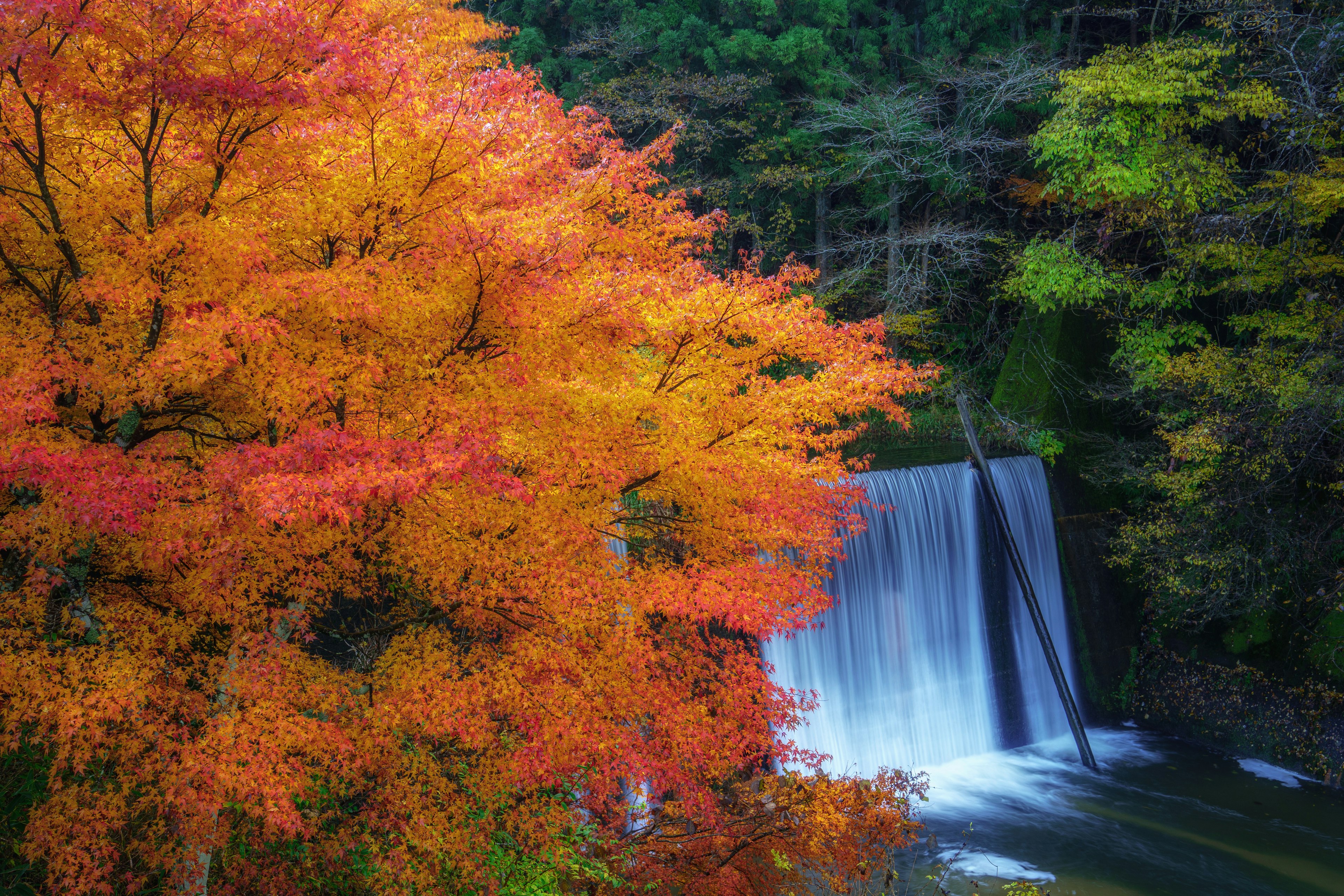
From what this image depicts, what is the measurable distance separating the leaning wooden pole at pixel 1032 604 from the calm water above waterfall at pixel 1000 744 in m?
0.28

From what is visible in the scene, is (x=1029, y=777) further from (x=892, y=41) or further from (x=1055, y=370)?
(x=892, y=41)

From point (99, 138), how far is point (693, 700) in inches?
242

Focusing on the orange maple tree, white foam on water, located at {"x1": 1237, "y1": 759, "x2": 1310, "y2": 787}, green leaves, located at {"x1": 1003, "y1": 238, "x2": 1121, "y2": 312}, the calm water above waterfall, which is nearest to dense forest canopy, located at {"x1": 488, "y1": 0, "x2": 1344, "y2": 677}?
green leaves, located at {"x1": 1003, "y1": 238, "x2": 1121, "y2": 312}

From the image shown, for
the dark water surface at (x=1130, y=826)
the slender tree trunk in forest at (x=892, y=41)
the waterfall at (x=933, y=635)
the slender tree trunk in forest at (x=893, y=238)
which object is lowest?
the dark water surface at (x=1130, y=826)

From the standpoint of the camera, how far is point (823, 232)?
19.3 metres

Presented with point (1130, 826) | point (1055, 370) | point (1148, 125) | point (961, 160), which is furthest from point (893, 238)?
point (1130, 826)

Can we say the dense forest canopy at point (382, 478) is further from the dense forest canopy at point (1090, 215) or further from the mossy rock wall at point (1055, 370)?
the mossy rock wall at point (1055, 370)

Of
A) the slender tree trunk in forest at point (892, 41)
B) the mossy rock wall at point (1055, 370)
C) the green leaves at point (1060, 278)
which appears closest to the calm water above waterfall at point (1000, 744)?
the mossy rock wall at point (1055, 370)

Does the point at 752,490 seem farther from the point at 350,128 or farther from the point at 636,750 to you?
the point at 350,128

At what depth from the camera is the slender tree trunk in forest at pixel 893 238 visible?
16.9 meters

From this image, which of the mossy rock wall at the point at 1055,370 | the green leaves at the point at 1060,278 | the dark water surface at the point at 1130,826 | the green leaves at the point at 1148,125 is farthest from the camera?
the mossy rock wall at the point at 1055,370

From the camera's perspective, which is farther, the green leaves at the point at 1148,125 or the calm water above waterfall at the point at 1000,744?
the green leaves at the point at 1148,125

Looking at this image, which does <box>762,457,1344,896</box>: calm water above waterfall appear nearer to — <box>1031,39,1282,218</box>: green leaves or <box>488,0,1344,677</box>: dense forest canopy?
<box>488,0,1344,677</box>: dense forest canopy

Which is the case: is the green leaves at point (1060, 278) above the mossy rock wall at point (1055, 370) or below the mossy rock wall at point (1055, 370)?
above
